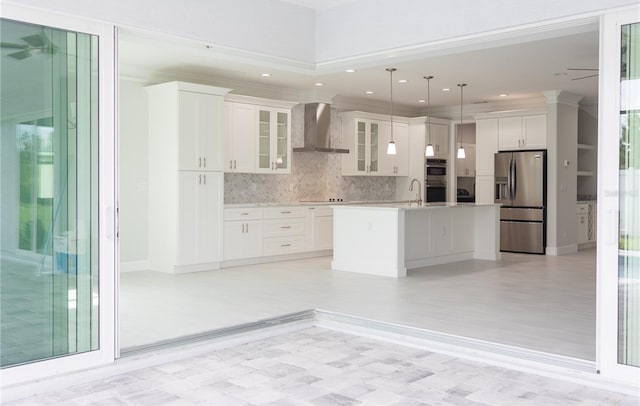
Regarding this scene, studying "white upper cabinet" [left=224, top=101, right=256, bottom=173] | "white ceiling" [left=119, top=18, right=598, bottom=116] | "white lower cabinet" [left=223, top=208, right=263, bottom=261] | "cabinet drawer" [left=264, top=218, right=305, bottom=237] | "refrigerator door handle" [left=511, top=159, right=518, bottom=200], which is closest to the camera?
"white ceiling" [left=119, top=18, right=598, bottom=116]

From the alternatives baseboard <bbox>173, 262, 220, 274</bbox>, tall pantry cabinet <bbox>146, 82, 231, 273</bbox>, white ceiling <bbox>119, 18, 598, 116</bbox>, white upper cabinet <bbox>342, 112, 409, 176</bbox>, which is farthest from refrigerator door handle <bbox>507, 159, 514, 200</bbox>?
baseboard <bbox>173, 262, 220, 274</bbox>

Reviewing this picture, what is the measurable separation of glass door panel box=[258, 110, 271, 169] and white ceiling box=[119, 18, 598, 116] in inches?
19.6

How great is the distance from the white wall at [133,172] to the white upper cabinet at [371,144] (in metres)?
3.64

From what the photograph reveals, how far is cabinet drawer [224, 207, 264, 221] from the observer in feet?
26.7

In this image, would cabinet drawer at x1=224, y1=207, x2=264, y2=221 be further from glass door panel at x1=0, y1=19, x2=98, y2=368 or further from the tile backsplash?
glass door panel at x1=0, y1=19, x2=98, y2=368

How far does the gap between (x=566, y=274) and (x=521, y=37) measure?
4.29 meters

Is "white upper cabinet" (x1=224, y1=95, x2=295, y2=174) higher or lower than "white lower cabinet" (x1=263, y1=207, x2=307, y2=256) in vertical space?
higher

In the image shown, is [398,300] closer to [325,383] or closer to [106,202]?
[325,383]

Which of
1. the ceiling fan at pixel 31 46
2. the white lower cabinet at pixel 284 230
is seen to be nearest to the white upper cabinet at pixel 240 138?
the white lower cabinet at pixel 284 230

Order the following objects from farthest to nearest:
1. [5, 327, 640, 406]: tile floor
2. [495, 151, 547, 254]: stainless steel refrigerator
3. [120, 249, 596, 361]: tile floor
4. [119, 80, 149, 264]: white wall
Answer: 1. [495, 151, 547, 254]: stainless steel refrigerator
2. [119, 80, 149, 264]: white wall
3. [120, 249, 596, 361]: tile floor
4. [5, 327, 640, 406]: tile floor

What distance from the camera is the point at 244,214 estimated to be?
8336mm

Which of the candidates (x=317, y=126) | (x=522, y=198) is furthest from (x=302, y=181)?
(x=522, y=198)

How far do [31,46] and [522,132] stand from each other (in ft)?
27.6

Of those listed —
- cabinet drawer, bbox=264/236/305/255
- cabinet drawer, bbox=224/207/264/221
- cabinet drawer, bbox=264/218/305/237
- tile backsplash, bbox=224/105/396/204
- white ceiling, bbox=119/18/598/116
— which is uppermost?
white ceiling, bbox=119/18/598/116
